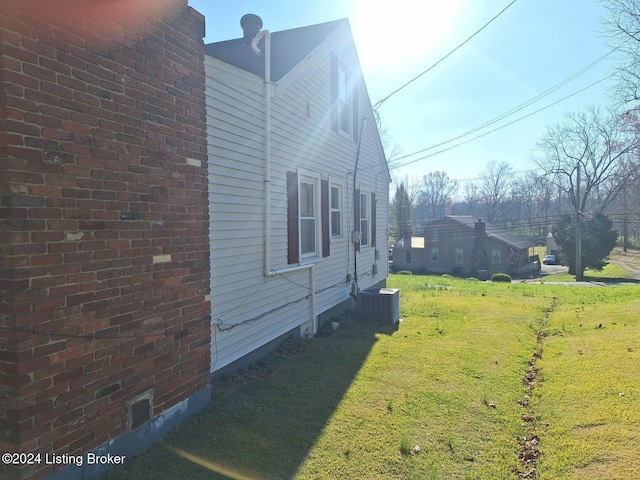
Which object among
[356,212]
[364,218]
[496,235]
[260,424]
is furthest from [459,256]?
[260,424]

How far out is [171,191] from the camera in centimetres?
356

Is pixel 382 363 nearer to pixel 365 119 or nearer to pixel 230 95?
pixel 230 95

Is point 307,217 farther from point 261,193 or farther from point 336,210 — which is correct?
point 261,193

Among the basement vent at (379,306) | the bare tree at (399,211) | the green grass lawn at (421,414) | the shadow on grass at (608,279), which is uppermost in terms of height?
the bare tree at (399,211)

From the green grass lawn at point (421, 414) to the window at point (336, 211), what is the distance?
2.48m

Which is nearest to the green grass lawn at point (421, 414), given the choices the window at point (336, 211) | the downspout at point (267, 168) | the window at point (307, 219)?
the downspout at point (267, 168)

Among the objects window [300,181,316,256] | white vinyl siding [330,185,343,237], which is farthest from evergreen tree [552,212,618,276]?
window [300,181,316,256]

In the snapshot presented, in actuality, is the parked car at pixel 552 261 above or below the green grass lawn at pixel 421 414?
below

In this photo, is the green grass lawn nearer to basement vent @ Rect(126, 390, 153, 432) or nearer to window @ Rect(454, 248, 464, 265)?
basement vent @ Rect(126, 390, 153, 432)

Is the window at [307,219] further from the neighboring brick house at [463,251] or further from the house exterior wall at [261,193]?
the neighboring brick house at [463,251]

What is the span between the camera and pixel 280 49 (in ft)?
26.5

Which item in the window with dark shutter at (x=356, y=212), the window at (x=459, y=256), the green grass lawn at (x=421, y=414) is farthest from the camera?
the window at (x=459, y=256)

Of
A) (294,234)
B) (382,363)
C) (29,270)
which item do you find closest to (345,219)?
(294,234)

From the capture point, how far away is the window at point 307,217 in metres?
6.65
